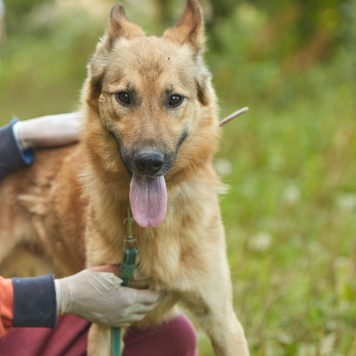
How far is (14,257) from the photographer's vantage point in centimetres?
412

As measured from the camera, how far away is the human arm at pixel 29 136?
145 inches

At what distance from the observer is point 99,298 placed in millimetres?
2973

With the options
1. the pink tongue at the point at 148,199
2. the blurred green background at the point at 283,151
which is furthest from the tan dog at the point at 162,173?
the blurred green background at the point at 283,151

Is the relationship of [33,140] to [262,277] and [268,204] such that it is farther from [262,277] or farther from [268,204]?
[268,204]

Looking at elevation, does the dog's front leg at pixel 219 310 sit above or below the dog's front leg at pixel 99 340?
above

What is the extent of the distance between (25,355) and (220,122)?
4.75 feet

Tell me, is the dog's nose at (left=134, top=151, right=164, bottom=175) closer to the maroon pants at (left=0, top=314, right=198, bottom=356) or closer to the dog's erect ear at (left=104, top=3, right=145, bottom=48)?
the dog's erect ear at (left=104, top=3, right=145, bottom=48)

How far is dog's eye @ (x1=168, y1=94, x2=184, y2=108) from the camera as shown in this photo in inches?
117

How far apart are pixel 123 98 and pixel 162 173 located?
406mm

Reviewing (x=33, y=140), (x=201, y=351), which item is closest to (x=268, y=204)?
(x=201, y=351)

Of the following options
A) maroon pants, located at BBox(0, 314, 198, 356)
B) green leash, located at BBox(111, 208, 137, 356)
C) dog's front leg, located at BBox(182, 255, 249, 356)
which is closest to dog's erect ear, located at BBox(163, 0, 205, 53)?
green leash, located at BBox(111, 208, 137, 356)

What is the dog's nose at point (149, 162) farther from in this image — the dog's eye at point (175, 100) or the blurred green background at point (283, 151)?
the blurred green background at point (283, 151)

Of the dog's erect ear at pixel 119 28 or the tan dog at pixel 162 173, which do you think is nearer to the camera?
the tan dog at pixel 162 173

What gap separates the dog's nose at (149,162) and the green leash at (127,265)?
15.0 inches
